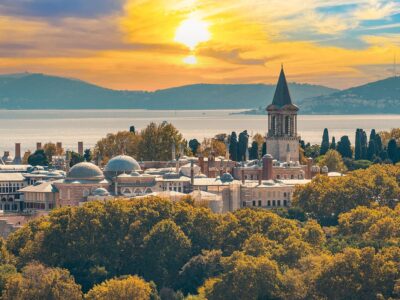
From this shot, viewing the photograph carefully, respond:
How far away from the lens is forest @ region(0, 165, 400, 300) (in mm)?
51062

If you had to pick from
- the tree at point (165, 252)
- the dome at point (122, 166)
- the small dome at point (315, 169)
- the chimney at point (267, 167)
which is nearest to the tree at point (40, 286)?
the tree at point (165, 252)

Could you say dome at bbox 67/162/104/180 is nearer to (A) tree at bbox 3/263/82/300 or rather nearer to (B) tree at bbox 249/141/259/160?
(A) tree at bbox 3/263/82/300

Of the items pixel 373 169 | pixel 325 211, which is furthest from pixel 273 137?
pixel 325 211

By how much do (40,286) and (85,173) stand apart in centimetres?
2421

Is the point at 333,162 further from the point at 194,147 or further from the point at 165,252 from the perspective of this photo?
the point at 165,252

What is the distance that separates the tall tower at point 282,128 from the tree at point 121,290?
45.3m

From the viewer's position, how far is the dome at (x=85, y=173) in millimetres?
75375

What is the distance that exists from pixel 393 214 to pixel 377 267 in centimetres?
1560

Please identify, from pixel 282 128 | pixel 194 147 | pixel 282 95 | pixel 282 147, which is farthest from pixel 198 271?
pixel 194 147

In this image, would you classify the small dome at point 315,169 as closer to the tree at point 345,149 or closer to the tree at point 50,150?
the tree at point 345,149

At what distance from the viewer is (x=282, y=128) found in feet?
318

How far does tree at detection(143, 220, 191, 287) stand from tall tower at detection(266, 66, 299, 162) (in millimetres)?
37533

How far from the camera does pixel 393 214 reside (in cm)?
6625

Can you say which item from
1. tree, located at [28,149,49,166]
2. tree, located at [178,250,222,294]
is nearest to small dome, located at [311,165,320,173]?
tree, located at [28,149,49,166]
